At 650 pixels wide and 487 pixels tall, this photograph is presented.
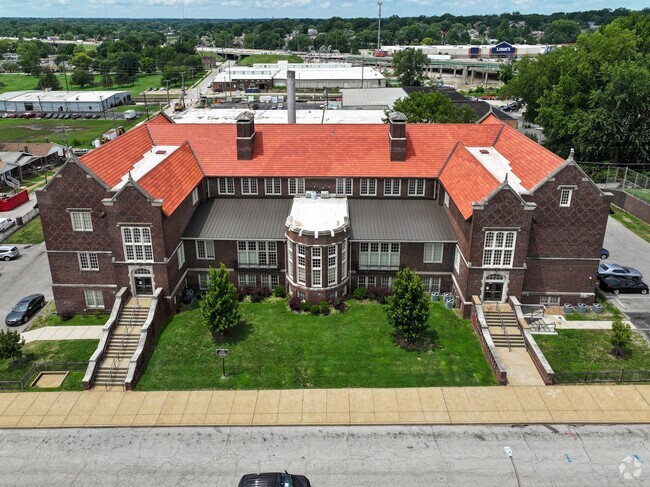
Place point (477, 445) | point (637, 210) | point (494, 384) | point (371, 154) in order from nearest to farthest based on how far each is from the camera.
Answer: point (477, 445), point (494, 384), point (371, 154), point (637, 210)

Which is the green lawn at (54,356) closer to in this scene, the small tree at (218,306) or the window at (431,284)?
the small tree at (218,306)

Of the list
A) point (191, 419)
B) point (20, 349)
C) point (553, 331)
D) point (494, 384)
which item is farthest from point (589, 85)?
point (20, 349)

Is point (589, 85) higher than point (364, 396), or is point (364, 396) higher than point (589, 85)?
point (589, 85)

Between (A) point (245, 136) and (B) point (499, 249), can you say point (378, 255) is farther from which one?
(A) point (245, 136)

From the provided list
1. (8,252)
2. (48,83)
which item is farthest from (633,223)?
(48,83)

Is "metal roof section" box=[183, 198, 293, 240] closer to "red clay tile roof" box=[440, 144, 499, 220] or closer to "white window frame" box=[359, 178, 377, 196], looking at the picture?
"white window frame" box=[359, 178, 377, 196]

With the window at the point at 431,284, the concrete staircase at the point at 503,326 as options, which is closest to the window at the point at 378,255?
the window at the point at 431,284

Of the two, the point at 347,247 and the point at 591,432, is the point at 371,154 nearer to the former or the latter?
the point at 347,247
